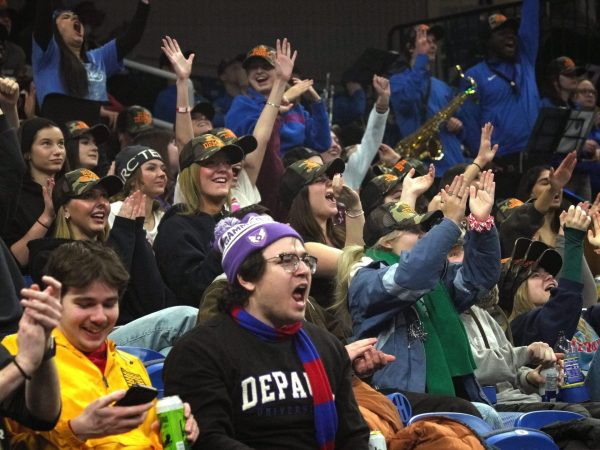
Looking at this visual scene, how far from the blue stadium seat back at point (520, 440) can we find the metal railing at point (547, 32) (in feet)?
29.0

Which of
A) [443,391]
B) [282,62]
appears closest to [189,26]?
[282,62]

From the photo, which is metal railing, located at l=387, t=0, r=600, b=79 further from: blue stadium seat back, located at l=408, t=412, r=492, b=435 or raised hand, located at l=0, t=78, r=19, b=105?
blue stadium seat back, located at l=408, t=412, r=492, b=435

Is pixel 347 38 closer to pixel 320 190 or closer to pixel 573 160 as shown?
pixel 573 160

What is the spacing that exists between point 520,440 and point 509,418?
104 cm

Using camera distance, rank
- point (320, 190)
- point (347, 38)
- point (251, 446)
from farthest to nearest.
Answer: point (347, 38) → point (320, 190) → point (251, 446)

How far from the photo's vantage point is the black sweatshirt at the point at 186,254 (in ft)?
23.4

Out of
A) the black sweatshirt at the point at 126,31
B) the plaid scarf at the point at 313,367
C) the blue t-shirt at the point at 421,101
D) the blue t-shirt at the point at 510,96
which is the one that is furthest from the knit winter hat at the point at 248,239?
the blue t-shirt at the point at 510,96

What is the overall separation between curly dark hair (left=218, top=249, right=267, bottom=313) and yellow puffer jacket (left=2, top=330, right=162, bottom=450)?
1.56 ft

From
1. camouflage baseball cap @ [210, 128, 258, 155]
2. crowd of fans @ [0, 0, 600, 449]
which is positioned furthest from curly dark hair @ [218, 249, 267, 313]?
camouflage baseball cap @ [210, 128, 258, 155]

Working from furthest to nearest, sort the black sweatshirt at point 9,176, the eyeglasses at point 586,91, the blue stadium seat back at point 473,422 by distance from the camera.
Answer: the eyeglasses at point 586,91
the blue stadium seat back at point 473,422
the black sweatshirt at point 9,176

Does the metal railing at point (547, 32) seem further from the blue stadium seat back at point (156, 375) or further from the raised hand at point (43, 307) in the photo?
the raised hand at point (43, 307)

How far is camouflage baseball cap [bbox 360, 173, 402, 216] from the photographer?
29.4 ft

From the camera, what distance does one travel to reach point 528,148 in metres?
12.1

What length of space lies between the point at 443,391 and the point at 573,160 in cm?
319
